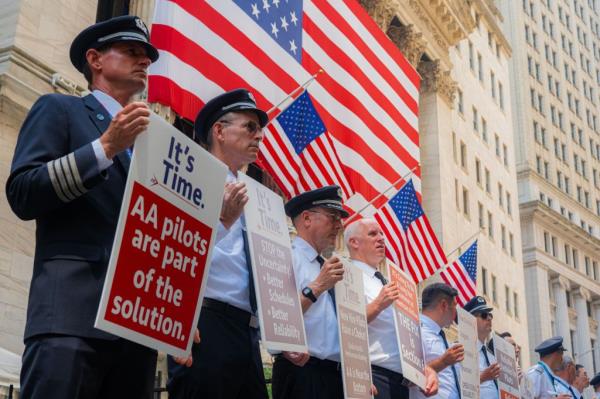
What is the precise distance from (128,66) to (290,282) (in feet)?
6.40

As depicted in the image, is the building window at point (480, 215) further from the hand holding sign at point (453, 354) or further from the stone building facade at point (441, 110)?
the hand holding sign at point (453, 354)

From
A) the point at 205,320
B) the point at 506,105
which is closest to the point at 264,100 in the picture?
the point at 205,320

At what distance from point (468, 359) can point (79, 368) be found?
587cm

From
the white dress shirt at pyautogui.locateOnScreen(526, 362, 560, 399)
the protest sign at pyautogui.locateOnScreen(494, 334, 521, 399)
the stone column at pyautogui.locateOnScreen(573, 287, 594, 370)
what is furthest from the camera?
the stone column at pyautogui.locateOnScreen(573, 287, 594, 370)

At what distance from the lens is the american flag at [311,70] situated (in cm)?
827

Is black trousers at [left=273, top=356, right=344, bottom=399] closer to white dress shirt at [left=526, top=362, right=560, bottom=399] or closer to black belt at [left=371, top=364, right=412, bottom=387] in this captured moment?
black belt at [left=371, top=364, right=412, bottom=387]

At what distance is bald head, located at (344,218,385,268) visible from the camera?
7.44 m

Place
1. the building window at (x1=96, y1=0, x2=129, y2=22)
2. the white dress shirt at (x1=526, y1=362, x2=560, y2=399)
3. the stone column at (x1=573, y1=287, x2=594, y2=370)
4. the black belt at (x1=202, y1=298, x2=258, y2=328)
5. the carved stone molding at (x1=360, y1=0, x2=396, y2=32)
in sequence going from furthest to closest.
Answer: the stone column at (x1=573, y1=287, x2=594, y2=370) → the carved stone molding at (x1=360, y1=0, x2=396, y2=32) → the building window at (x1=96, y1=0, x2=129, y2=22) → the white dress shirt at (x1=526, y1=362, x2=560, y2=399) → the black belt at (x1=202, y1=298, x2=258, y2=328)

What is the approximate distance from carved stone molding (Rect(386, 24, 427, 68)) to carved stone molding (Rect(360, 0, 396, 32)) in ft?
6.47

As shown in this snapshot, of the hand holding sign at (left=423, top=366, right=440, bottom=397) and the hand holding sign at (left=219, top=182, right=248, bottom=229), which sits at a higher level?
the hand holding sign at (left=219, top=182, right=248, bottom=229)

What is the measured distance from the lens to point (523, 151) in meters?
62.6

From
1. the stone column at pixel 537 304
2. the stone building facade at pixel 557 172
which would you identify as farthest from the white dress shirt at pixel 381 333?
the stone column at pixel 537 304

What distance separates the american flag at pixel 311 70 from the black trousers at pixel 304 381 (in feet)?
9.48

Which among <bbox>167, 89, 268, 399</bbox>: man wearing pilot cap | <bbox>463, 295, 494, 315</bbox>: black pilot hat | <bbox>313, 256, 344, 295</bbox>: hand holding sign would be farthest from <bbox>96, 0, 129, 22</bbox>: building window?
<bbox>313, 256, 344, 295</bbox>: hand holding sign
